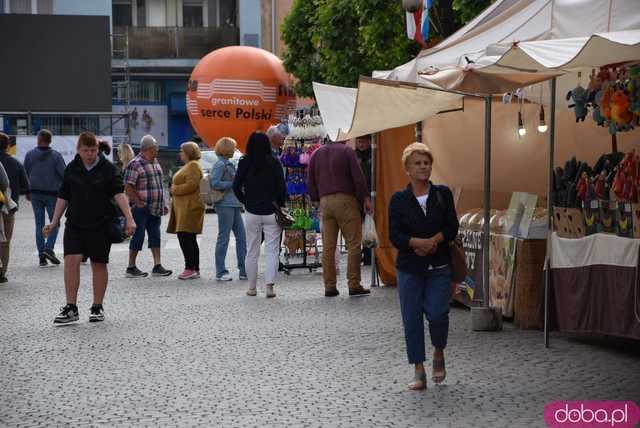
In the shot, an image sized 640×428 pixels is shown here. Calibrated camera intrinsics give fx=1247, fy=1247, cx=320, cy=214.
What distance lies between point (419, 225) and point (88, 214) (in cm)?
424

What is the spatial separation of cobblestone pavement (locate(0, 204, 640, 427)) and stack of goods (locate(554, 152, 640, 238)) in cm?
94

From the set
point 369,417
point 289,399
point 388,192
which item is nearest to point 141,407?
point 289,399

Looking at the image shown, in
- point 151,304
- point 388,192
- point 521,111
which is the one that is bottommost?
point 151,304

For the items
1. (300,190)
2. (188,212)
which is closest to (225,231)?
(188,212)

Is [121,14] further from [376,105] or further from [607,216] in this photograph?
[607,216]

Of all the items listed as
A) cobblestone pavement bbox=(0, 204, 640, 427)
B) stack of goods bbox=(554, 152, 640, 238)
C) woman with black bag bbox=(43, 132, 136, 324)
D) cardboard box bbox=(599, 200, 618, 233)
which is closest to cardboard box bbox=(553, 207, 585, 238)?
Result: stack of goods bbox=(554, 152, 640, 238)

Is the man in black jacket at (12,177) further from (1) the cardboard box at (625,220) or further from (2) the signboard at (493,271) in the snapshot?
(1) the cardboard box at (625,220)

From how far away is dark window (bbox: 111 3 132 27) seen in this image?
55375mm

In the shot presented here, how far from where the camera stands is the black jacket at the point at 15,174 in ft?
53.8

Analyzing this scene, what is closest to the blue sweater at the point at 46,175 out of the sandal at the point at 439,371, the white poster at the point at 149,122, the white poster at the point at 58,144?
Result: the sandal at the point at 439,371

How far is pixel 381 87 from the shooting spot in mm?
10789

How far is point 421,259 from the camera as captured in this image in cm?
793

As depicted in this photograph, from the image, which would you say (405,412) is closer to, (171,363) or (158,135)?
(171,363)

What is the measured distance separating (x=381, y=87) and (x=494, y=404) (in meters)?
4.08
